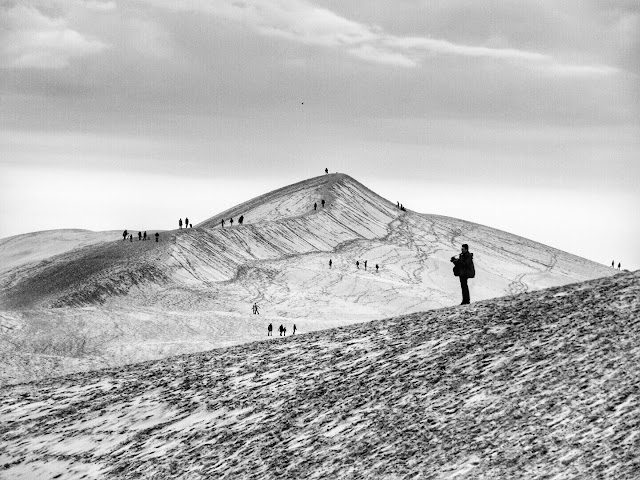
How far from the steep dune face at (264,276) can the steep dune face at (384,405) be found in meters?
42.7

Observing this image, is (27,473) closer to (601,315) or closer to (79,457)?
(79,457)

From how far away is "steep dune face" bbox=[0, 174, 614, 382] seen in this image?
287 ft

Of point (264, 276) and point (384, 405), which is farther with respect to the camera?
point (264, 276)

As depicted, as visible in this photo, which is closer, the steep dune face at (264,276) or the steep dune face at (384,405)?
the steep dune face at (384,405)

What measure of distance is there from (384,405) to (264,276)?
106 m

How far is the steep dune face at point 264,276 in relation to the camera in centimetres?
8738

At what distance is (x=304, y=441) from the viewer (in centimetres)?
2269

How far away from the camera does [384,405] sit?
23.2m

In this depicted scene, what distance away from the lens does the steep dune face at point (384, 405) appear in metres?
19.5

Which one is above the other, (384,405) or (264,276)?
(264,276)

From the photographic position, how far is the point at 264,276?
12938 centimetres

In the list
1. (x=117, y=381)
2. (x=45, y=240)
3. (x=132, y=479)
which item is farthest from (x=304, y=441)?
(x=45, y=240)

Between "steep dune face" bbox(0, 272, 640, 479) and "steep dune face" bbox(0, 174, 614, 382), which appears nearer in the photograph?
"steep dune face" bbox(0, 272, 640, 479)

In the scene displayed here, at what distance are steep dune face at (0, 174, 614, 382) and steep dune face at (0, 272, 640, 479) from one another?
140ft
